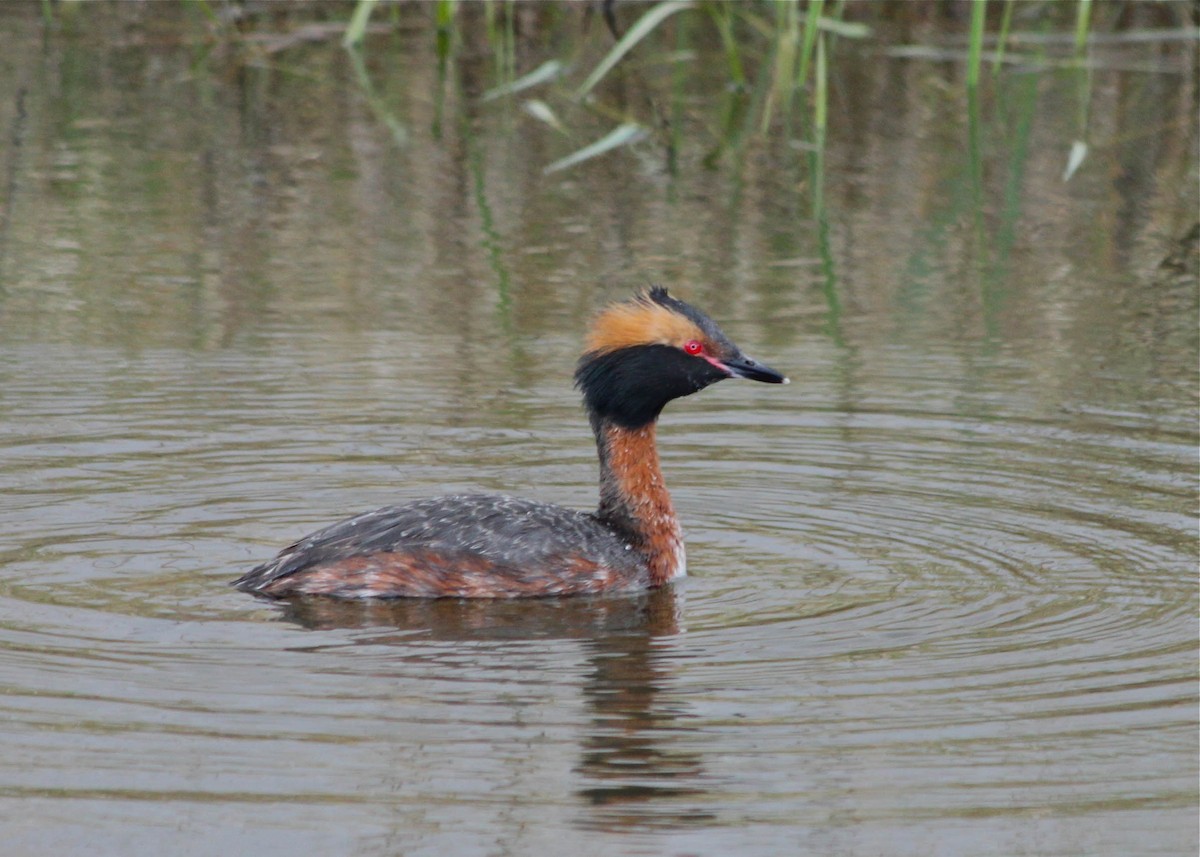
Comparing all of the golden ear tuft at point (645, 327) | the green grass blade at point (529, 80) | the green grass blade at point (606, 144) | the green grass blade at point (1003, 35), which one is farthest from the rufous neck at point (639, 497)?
the green grass blade at point (529, 80)

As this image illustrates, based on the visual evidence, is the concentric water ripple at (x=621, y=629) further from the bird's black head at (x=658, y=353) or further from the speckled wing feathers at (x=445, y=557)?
the bird's black head at (x=658, y=353)

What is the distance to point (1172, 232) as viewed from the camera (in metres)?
14.8

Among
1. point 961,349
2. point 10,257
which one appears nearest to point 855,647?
point 961,349

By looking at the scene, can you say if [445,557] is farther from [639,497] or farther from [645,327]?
[645,327]

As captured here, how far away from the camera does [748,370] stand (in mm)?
8555

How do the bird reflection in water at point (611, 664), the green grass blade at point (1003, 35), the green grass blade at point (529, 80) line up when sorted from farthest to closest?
the green grass blade at point (529, 80) → the green grass blade at point (1003, 35) → the bird reflection in water at point (611, 664)

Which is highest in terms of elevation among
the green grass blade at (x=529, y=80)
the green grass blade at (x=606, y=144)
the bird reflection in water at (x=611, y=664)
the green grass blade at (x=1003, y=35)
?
the green grass blade at (x=1003, y=35)

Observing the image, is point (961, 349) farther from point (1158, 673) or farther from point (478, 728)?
point (478, 728)

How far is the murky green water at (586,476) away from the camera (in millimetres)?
5848

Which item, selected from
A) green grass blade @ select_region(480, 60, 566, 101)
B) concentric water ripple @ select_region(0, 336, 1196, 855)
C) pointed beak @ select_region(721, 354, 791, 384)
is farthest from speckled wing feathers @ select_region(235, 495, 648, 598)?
green grass blade @ select_region(480, 60, 566, 101)

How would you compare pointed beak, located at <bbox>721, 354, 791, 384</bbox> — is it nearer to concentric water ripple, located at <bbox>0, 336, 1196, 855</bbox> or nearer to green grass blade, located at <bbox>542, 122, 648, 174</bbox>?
concentric water ripple, located at <bbox>0, 336, 1196, 855</bbox>

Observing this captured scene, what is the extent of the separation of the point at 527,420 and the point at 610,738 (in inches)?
163

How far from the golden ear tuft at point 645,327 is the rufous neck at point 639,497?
1.37 ft

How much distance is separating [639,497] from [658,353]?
2.02ft
